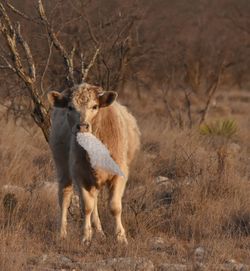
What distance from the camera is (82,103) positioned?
7.29 meters

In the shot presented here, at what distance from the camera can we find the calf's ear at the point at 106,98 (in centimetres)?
→ 748

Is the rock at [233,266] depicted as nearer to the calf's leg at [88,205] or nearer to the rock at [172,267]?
the rock at [172,267]

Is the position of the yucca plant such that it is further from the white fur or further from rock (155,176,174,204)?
the white fur

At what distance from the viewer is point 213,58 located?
2967cm

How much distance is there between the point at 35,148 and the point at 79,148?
558 cm

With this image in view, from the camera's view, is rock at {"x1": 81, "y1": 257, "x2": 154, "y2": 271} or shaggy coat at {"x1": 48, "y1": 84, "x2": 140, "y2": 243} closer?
rock at {"x1": 81, "y1": 257, "x2": 154, "y2": 271}

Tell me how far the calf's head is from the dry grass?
1.21 metres

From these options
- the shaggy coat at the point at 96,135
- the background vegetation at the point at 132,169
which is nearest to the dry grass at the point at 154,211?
the background vegetation at the point at 132,169

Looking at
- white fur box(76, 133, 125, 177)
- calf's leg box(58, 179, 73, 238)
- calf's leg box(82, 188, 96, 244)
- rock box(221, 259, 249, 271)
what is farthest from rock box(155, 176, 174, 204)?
rock box(221, 259, 249, 271)

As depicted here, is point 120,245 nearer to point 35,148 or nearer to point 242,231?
point 242,231

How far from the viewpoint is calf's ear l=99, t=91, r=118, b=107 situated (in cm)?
748

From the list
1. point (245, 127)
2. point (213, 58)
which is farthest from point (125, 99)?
point (245, 127)

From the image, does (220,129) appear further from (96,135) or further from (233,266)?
(233,266)

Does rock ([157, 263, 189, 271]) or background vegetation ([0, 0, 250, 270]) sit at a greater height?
rock ([157, 263, 189, 271])
